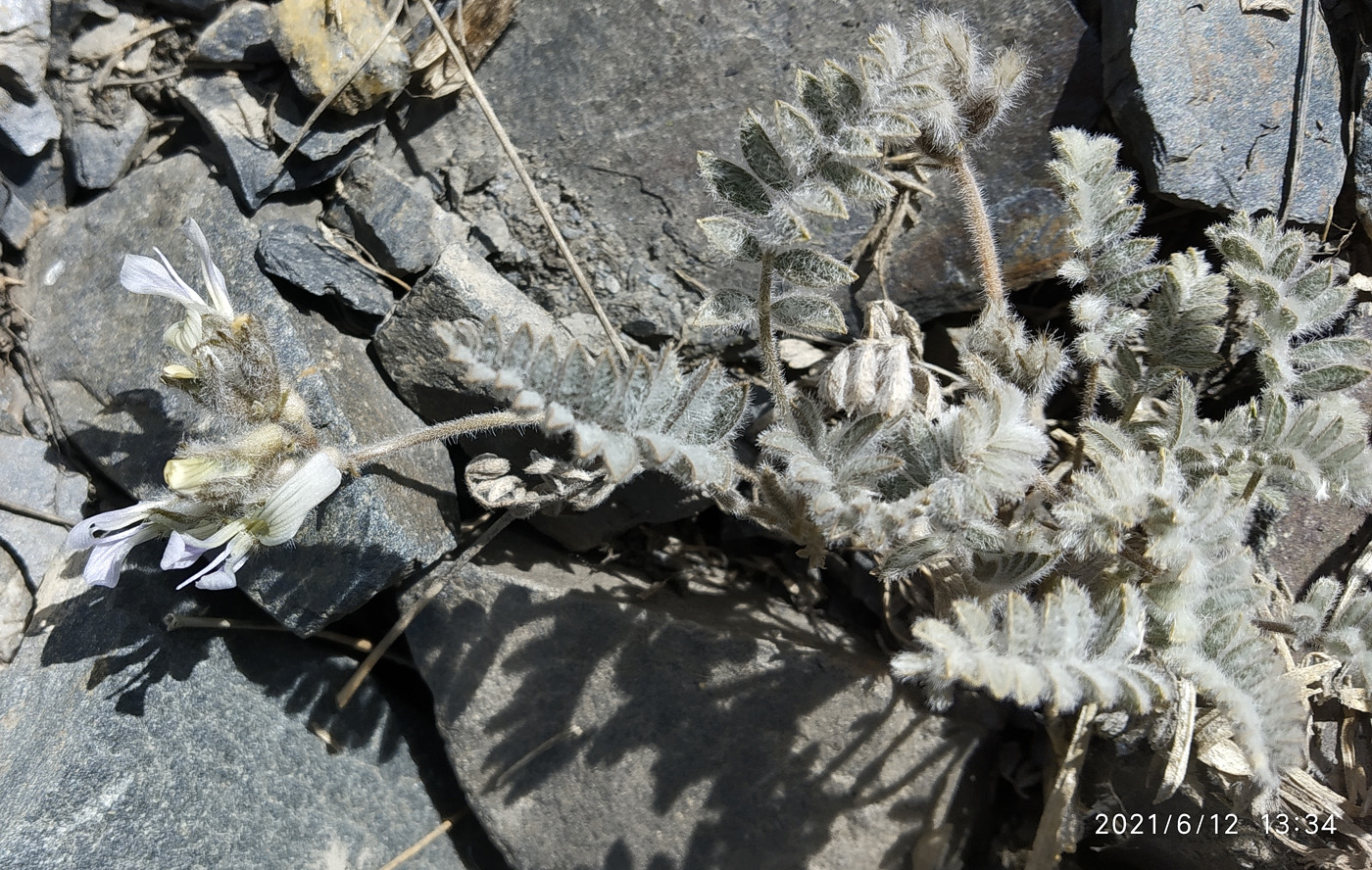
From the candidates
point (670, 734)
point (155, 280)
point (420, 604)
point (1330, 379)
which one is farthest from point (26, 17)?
point (1330, 379)

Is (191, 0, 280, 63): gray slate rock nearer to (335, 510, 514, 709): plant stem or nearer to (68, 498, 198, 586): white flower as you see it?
(68, 498, 198, 586): white flower

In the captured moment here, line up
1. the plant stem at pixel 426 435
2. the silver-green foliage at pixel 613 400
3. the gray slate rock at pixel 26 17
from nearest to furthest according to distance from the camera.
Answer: the silver-green foliage at pixel 613 400, the plant stem at pixel 426 435, the gray slate rock at pixel 26 17

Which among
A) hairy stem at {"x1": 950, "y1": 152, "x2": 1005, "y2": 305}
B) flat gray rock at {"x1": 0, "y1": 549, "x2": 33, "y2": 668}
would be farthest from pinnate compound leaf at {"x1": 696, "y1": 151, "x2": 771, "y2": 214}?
flat gray rock at {"x1": 0, "y1": 549, "x2": 33, "y2": 668}

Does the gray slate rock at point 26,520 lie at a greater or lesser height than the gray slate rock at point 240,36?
lesser

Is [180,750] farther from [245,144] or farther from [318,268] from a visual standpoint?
[245,144]

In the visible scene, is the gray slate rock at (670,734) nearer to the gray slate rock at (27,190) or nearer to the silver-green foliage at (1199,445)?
the silver-green foliage at (1199,445)

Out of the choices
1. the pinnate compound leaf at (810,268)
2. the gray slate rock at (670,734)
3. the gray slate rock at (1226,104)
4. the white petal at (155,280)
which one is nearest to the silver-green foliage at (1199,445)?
the gray slate rock at (1226,104)

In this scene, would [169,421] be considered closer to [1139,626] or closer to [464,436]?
[464,436]
